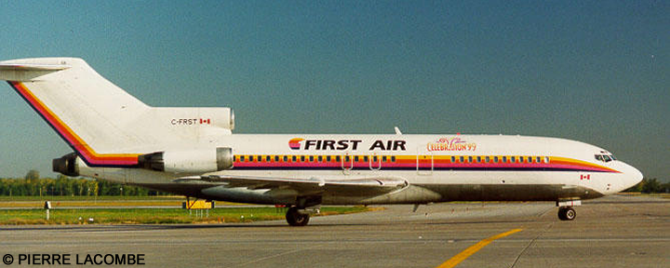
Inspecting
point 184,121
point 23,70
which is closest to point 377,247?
point 184,121

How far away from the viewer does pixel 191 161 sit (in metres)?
25.6

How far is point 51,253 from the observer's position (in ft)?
49.8

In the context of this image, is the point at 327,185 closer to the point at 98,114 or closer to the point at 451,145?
→ the point at 451,145

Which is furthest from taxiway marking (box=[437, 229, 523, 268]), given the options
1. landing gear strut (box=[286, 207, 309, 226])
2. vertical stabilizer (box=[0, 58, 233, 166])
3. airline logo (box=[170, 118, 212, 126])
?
airline logo (box=[170, 118, 212, 126])

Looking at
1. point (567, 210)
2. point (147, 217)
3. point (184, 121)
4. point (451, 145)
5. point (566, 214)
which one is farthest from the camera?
point (147, 217)

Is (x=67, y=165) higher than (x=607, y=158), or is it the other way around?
(x=67, y=165)

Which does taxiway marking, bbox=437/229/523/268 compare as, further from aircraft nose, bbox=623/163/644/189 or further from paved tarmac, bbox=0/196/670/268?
aircraft nose, bbox=623/163/644/189

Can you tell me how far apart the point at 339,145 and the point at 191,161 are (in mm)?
5709

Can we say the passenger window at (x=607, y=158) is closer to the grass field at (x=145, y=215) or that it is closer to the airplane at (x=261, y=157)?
the airplane at (x=261, y=157)

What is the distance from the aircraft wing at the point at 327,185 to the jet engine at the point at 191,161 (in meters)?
1.04

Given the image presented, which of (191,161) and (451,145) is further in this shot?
(451,145)

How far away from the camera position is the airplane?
1022 inches

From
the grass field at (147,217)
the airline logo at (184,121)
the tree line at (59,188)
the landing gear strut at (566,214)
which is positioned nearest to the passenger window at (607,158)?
the landing gear strut at (566,214)

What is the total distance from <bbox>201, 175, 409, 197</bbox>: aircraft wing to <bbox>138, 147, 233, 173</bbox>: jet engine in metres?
1.04
